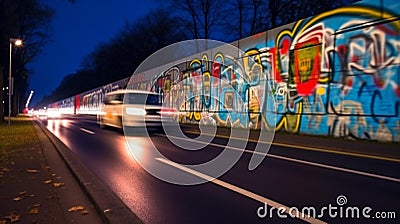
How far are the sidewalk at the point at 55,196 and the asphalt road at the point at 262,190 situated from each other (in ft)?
1.34

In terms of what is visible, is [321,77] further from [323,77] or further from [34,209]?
[34,209]

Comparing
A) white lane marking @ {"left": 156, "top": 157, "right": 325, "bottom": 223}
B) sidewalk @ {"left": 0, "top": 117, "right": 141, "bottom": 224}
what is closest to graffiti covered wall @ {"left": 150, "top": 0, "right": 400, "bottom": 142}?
white lane marking @ {"left": 156, "top": 157, "right": 325, "bottom": 223}

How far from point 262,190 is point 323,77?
37.0 ft

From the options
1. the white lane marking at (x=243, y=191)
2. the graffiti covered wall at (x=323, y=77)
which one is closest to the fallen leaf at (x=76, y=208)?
the white lane marking at (x=243, y=191)

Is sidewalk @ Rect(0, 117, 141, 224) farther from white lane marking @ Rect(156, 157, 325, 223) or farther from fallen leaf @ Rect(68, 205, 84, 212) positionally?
white lane marking @ Rect(156, 157, 325, 223)

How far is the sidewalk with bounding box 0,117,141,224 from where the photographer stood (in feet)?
15.9

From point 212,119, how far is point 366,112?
1219 centimetres

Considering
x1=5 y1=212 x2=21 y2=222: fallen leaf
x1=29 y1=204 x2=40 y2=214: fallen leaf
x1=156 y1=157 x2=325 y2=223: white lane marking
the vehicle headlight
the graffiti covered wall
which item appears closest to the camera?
x1=5 y1=212 x2=21 y2=222: fallen leaf

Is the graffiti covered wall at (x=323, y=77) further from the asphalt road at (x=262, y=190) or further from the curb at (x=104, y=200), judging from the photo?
the curb at (x=104, y=200)

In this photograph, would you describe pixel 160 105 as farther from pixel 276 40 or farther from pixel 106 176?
pixel 106 176

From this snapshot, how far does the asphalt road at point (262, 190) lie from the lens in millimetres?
5109

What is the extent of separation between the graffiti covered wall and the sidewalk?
429 inches

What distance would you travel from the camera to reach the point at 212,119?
25078 mm

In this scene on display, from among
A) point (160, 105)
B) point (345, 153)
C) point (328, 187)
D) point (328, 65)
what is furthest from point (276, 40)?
point (328, 187)
